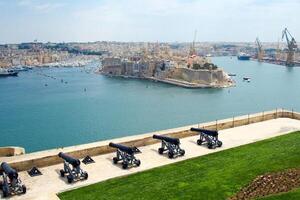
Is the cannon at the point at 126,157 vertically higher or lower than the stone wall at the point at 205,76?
higher

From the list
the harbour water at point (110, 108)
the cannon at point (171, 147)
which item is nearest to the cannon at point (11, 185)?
the cannon at point (171, 147)

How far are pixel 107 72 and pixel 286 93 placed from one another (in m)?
55.2

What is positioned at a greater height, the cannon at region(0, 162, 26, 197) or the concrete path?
the cannon at region(0, 162, 26, 197)

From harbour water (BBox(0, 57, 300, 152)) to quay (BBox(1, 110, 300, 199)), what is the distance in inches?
709

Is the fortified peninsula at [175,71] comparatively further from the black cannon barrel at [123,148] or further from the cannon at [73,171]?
the cannon at [73,171]

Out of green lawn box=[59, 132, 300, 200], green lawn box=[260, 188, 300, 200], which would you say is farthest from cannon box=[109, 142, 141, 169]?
green lawn box=[260, 188, 300, 200]

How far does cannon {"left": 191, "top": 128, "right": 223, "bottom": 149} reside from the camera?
11391 millimetres

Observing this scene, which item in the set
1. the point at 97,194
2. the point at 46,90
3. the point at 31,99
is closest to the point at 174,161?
the point at 97,194

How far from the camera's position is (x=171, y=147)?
34.8ft

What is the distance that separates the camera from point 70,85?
75875mm

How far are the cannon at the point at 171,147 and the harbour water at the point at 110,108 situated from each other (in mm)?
19430

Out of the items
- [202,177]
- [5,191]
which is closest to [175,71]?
[202,177]

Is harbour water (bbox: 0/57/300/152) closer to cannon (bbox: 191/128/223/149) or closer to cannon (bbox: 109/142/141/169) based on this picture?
cannon (bbox: 191/128/223/149)

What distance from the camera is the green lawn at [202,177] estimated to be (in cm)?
793
